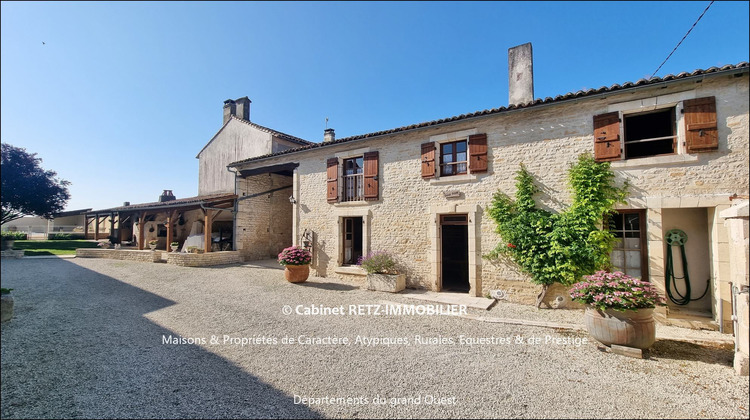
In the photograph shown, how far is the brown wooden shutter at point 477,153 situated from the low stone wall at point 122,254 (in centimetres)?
1354

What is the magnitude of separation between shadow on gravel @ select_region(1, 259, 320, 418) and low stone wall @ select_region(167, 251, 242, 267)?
5809 mm

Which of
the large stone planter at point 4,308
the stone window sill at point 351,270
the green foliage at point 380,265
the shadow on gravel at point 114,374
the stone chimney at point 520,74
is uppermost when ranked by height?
the stone chimney at point 520,74

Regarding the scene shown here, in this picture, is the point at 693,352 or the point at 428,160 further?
the point at 428,160

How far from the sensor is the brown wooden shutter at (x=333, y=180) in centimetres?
979

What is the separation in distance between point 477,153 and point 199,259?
1114 centimetres

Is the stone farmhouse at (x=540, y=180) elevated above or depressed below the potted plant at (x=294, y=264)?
above

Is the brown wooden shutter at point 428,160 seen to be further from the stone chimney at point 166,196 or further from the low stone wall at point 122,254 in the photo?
the stone chimney at point 166,196

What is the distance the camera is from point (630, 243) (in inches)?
239

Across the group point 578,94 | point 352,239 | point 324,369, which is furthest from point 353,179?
point 324,369

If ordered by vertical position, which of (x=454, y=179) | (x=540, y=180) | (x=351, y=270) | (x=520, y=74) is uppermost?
(x=520, y=74)

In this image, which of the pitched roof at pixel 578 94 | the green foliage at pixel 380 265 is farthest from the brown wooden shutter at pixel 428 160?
the green foliage at pixel 380 265

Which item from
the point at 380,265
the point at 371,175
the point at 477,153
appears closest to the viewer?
the point at 477,153

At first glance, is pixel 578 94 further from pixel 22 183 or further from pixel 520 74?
pixel 22 183

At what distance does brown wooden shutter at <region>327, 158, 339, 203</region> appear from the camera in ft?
32.1
